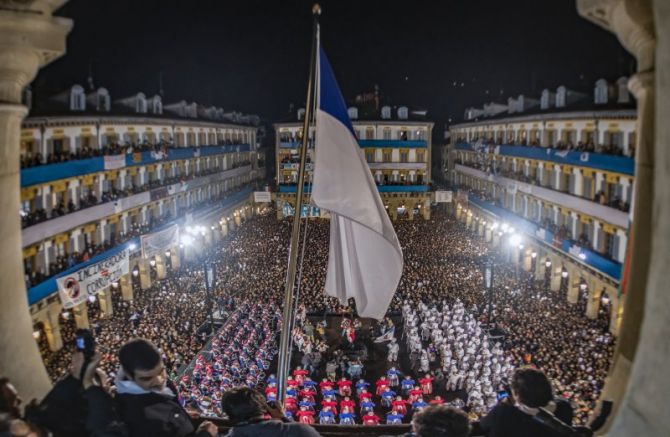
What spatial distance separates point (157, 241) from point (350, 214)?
30.8 metres

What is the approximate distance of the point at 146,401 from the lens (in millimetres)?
4816

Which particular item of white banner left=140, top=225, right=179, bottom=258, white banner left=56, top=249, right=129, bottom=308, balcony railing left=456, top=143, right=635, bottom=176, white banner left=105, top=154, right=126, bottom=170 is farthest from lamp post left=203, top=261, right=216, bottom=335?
balcony railing left=456, top=143, right=635, bottom=176

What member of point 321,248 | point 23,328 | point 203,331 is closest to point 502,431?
point 23,328

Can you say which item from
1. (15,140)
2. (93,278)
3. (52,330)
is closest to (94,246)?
(93,278)

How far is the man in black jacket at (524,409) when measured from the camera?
4.68m

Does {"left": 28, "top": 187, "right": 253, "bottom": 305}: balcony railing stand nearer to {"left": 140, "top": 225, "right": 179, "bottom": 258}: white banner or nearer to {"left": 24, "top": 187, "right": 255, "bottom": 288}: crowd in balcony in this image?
{"left": 24, "top": 187, "right": 255, "bottom": 288}: crowd in balcony

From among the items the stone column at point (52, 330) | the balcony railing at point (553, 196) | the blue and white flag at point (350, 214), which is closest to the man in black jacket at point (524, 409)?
the blue and white flag at point (350, 214)

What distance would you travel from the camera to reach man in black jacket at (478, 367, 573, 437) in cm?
468

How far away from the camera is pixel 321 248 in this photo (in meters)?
44.7

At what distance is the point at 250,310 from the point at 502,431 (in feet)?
91.2

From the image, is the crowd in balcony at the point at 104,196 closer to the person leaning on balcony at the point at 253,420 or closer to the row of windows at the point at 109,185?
the row of windows at the point at 109,185

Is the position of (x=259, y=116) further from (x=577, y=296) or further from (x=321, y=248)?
(x=577, y=296)

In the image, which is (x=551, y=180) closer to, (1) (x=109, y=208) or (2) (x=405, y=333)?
(2) (x=405, y=333)

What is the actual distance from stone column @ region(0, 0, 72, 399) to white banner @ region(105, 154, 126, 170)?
2860 centimetres
